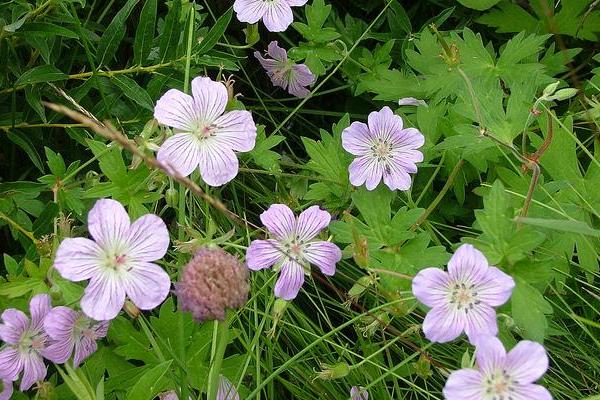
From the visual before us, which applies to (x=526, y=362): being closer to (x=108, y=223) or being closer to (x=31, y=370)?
(x=108, y=223)

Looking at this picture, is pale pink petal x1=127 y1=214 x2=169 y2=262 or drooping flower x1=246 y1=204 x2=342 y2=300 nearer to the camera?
pale pink petal x1=127 y1=214 x2=169 y2=262

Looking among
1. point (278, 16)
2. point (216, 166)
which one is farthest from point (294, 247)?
point (278, 16)

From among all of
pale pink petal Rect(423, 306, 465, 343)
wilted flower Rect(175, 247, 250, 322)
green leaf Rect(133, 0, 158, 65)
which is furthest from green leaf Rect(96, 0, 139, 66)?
pale pink petal Rect(423, 306, 465, 343)

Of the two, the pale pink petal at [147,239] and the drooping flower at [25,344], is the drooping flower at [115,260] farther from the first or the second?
the drooping flower at [25,344]

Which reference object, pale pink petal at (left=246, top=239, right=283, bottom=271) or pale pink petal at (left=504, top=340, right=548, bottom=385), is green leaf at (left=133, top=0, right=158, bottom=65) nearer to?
pale pink petal at (left=246, top=239, right=283, bottom=271)

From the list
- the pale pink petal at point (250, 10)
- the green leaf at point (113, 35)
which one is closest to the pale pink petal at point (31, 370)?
the green leaf at point (113, 35)

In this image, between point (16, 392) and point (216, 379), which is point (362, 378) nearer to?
point (216, 379)
